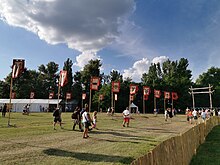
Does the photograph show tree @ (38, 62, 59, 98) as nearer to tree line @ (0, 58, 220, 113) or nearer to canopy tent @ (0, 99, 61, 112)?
tree line @ (0, 58, 220, 113)

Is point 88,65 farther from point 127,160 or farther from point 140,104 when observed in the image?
point 127,160

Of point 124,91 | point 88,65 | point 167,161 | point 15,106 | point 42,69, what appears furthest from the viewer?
point 42,69

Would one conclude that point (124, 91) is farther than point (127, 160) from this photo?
Yes

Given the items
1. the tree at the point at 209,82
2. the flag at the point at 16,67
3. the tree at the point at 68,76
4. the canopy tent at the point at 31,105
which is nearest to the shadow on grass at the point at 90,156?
the flag at the point at 16,67

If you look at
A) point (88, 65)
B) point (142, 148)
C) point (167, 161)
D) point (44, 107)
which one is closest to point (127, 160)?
point (142, 148)

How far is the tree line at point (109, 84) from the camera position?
244 feet

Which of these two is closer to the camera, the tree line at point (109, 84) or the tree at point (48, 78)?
the tree line at point (109, 84)

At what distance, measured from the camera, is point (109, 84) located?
76.0 meters

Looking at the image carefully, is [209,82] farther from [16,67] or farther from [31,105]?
[16,67]

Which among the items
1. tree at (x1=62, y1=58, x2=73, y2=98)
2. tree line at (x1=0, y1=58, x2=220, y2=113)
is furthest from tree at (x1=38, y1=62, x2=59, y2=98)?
tree at (x1=62, y1=58, x2=73, y2=98)

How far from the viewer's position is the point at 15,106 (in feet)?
203

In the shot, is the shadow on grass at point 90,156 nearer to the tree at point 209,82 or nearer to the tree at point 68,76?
the tree at point 68,76

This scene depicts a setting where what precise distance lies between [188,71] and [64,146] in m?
82.1

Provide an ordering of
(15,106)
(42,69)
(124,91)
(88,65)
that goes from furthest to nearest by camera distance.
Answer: (42,69), (88,65), (124,91), (15,106)
